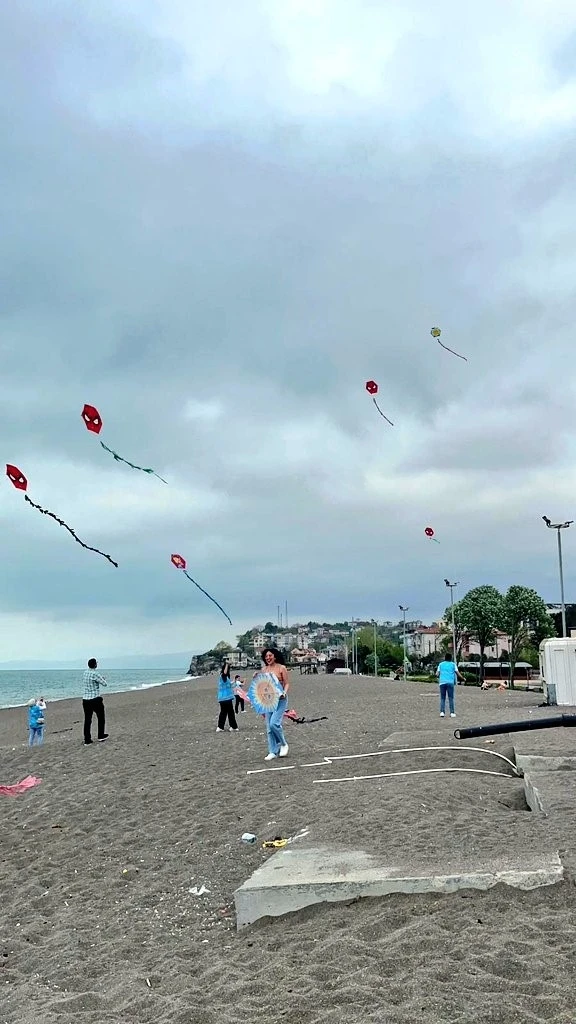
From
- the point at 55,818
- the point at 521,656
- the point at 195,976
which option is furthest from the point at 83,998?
the point at 521,656

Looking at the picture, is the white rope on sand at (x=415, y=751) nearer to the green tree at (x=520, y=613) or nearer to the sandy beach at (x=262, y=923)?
the sandy beach at (x=262, y=923)

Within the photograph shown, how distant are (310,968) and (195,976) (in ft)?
2.73

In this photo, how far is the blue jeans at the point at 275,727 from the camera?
1214 cm

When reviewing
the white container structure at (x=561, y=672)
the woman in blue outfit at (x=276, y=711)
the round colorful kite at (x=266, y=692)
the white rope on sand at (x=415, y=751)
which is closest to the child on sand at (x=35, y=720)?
the woman in blue outfit at (x=276, y=711)

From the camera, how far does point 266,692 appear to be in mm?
12234

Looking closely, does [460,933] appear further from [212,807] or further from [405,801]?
[212,807]

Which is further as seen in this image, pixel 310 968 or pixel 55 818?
pixel 55 818

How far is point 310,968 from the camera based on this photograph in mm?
4812

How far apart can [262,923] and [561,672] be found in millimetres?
20483

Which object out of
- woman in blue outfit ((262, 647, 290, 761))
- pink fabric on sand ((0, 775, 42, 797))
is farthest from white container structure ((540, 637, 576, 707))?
pink fabric on sand ((0, 775, 42, 797))

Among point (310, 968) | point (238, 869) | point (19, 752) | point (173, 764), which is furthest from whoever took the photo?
point (19, 752)

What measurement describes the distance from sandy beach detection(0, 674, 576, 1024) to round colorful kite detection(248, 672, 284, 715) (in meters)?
0.87

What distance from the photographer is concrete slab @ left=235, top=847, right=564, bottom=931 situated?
543 cm

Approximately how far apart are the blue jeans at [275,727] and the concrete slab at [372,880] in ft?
19.6
